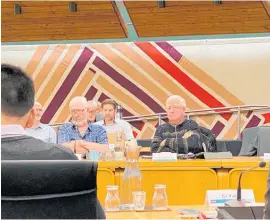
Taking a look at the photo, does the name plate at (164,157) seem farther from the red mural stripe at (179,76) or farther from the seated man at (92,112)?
the red mural stripe at (179,76)

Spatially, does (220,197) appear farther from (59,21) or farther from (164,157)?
(59,21)

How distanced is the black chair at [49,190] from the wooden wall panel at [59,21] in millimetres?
7098

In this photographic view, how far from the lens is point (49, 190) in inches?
66.2

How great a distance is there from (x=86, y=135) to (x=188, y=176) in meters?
1.27

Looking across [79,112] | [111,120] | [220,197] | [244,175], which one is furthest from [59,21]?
[220,197]

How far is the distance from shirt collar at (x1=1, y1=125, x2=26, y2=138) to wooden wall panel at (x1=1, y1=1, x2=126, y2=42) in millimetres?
6715

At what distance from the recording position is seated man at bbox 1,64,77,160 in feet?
6.33

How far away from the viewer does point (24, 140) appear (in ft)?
6.49

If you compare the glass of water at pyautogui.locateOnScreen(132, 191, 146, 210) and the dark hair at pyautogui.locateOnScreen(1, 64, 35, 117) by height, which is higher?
the dark hair at pyautogui.locateOnScreen(1, 64, 35, 117)

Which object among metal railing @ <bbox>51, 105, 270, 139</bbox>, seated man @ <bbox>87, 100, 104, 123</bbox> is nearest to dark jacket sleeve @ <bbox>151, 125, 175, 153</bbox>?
seated man @ <bbox>87, 100, 104, 123</bbox>

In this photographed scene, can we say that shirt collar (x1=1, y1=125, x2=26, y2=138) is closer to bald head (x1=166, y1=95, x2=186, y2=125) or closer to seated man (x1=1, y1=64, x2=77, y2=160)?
seated man (x1=1, y1=64, x2=77, y2=160)

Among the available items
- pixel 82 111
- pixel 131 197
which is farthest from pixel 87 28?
pixel 131 197

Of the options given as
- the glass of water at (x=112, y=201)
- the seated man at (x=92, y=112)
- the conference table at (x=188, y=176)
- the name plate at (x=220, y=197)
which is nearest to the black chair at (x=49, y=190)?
the glass of water at (x=112, y=201)

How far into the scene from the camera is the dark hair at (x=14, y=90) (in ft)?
6.76
